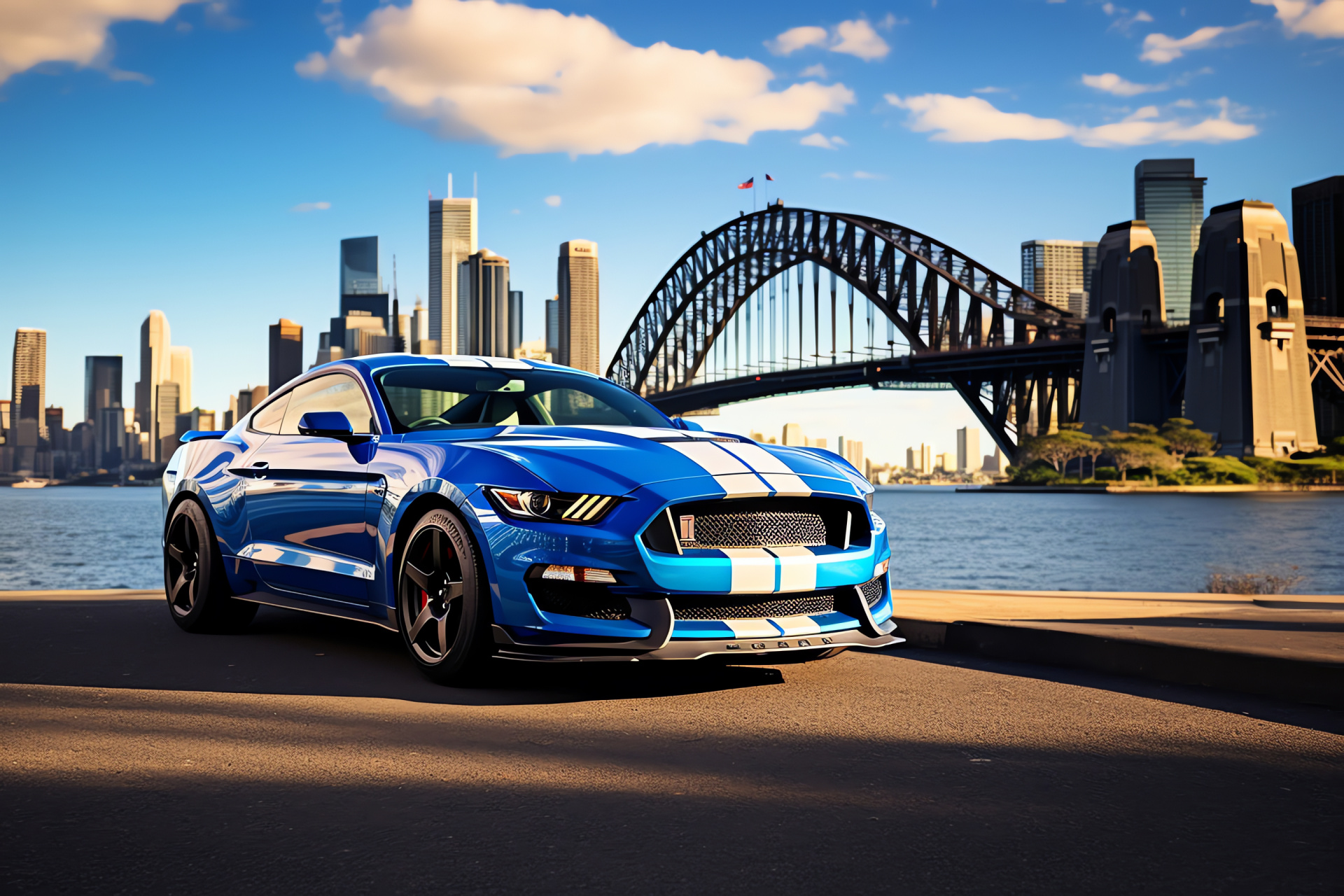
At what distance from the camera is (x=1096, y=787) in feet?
10.8

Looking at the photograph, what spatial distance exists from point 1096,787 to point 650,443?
2.28 m

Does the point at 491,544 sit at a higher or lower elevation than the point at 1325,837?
higher

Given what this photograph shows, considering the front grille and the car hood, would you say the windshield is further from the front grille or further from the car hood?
the front grille

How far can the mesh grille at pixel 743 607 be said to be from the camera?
437 centimetres

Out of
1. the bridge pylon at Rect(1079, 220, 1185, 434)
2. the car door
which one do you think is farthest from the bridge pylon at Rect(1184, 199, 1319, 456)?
the car door

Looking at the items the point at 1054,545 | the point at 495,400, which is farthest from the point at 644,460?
the point at 1054,545

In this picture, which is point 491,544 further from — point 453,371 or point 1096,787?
point 1096,787

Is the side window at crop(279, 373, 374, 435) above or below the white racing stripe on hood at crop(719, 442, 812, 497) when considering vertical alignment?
above

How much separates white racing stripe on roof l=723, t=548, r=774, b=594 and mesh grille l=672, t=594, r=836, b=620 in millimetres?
69

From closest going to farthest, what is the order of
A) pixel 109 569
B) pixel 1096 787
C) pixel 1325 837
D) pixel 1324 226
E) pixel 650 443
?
1. pixel 1325 837
2. pixel 1096 787
3. pixel 650 443
4. pixel 109 569
5. pixel 1324 226

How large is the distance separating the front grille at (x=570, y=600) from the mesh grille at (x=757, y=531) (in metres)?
0.37

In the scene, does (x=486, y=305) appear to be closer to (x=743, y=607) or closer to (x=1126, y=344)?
(x=1126, y=344)

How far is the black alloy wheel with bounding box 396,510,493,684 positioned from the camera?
4516 millimetres

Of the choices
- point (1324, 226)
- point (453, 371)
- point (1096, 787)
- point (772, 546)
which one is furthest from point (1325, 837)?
point (1324, 226)
